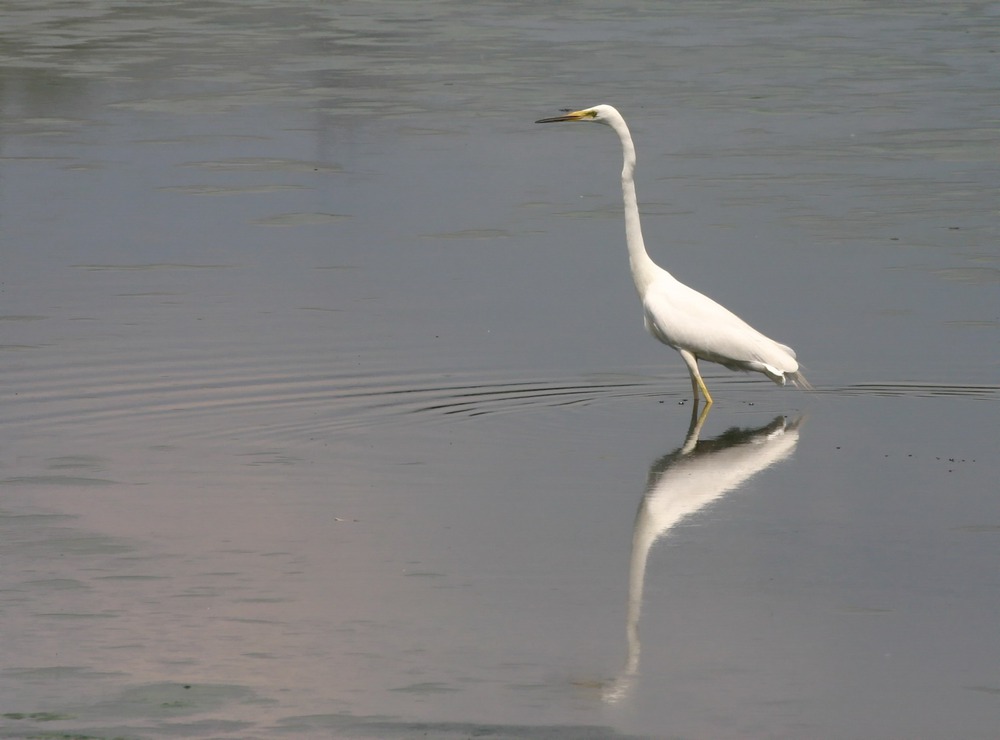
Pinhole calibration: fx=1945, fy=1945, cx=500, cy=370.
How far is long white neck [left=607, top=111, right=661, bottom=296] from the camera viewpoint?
38.6ft

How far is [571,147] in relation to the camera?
20.3 metres

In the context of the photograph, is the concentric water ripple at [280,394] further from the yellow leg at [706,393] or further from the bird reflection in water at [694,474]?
the bird reflection in water at [694,474]

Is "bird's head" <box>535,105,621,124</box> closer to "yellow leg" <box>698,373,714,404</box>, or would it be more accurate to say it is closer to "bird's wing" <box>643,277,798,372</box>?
"bird's wing" <box>643,277,798,372</box>

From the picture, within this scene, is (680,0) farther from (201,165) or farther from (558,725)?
(558,725)

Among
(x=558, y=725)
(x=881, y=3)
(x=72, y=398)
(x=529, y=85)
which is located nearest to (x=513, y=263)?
(x=72, y=398)

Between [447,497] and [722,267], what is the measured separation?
6188 millimetres

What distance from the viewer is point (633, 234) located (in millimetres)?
11906

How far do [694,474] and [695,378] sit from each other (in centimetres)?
176

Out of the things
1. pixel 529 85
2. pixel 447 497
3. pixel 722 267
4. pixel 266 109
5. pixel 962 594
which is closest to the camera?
pixel 962 594

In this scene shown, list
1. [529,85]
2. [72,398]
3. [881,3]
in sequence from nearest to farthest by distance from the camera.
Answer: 1. [72,398]
2. [529,85]
3. [881,3]

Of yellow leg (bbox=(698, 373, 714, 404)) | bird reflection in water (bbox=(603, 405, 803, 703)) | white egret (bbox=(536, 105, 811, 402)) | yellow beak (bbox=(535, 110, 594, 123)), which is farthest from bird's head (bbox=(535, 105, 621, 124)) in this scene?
bird reflection in water (bbox=(603, 405, 803, 703))

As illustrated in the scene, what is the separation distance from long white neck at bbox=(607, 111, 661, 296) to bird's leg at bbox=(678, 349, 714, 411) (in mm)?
824

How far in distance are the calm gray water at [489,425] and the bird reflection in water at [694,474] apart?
0.10ft

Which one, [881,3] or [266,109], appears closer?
[266,109]
